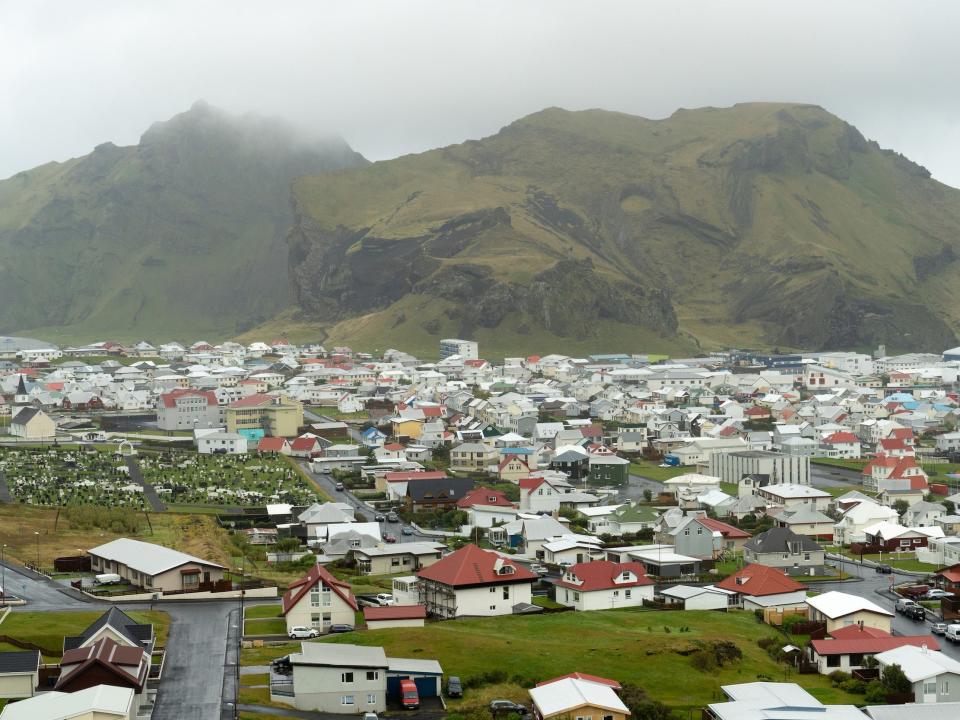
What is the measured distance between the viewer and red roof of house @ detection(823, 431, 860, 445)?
296ft

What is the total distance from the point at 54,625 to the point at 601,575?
1777cm

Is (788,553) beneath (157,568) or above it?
beneath

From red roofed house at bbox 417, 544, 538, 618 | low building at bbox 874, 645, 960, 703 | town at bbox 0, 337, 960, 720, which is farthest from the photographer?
red roofed house at bbox 417, 544, 538, 618

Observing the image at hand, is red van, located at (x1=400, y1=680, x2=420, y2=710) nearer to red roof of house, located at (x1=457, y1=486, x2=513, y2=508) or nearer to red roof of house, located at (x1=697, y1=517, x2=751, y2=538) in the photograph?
red roof of house, located at (x1=697, y1=517, x2=751, y2=538)

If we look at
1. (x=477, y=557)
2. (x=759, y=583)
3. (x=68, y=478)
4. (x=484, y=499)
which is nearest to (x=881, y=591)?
(x=759, y=583)

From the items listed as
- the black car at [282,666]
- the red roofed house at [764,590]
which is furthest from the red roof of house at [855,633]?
the black car at [282,666]

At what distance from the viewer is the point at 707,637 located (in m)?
38.0

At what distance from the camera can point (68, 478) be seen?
2781 inches

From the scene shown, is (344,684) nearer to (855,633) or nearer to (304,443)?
(855,633)

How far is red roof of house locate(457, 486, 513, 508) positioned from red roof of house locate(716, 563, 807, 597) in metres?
18.1

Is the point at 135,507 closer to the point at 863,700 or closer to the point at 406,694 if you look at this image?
the point at 406,694

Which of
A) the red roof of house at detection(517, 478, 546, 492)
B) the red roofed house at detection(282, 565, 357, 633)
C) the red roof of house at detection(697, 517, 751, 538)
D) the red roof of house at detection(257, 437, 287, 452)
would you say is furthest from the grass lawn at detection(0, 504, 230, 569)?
the red roof of house at detection(257, 437, 287, 452)

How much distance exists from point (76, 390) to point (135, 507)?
59.6 m

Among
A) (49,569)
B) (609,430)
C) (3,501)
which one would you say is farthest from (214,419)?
(49,569)
